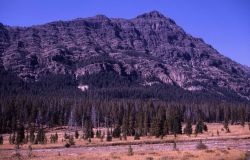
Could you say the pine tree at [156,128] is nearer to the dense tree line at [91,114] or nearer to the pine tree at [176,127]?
the pine tree at [176,127]

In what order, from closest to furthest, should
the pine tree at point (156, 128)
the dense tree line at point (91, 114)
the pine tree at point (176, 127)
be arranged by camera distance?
1. the pine tree at point (156, 128)
2. the pine tree at point (176, 127)
3. the dense tree line at point (91, 114)

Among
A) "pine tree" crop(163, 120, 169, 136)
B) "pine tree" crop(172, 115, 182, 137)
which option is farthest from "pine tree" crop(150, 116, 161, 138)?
"pine tree" crop(172, 115, 182, 137)

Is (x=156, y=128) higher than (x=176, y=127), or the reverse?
(x=176, y=127)

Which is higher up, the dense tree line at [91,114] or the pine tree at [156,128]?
the dense tree line at [91,114]

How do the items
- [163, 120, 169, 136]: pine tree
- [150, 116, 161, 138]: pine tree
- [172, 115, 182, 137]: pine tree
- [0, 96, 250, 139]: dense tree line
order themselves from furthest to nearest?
1. [0, 96, 250, 139]: dense tree line
2. [172, 115, 182, 137]: pine tree
3. [163, 120, 169, 136]: pine tree
4. [150, 116, 161, 138]: pine tree

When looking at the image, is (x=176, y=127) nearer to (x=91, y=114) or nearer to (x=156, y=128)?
(x=156, y=128)

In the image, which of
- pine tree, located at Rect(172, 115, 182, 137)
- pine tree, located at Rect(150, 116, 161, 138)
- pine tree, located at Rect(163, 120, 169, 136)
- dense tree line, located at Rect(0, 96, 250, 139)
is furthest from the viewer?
dense tree line, located at Rect(0, 96, 250, 139)

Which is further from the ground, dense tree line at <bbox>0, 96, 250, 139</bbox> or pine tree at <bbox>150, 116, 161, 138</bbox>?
dense tree line at <bbox>0, 96, 250, 139</bbox>

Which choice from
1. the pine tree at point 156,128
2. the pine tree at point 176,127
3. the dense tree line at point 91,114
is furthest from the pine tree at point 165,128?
the dense tree line at point 91,114

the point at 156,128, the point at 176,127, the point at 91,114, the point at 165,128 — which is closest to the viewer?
the point at 156,128

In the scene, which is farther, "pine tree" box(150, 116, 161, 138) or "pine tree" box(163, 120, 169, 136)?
"pine tree" box(163, 120, 169, 136)

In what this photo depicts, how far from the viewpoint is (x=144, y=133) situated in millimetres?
103688

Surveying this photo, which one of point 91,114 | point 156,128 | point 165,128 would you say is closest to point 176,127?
point 165,128

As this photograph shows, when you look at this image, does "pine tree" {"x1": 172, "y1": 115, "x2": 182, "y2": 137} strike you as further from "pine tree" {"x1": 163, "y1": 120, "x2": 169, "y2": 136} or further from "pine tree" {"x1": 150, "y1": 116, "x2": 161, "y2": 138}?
"pine tree" {"x1": 150, "y1": 116, "x2": 161, "y2": 138}
